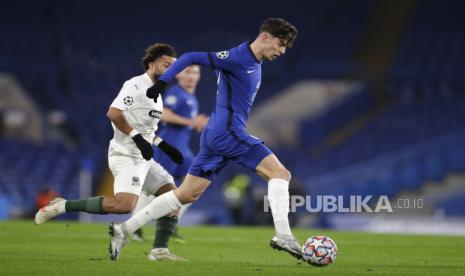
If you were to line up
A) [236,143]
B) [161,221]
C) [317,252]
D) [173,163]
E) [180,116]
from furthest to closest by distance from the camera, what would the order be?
1. [180,116]
2. [173,163]
3. [161,221]
4. [236,143]
5. [317,252]

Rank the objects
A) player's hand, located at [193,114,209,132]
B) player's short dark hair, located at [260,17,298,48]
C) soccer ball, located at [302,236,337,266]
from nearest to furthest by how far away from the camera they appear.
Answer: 1. soccer ball, located at [302,236,337,266]
2. player's short dark hair, located at [260,17,298,48]
3. player's hand, located at [193,114,209,132]

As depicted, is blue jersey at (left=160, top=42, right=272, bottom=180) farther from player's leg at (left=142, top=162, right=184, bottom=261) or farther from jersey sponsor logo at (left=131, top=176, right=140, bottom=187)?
jersey sponsor logo at (left=131, top=176, right=140, bottom=187)

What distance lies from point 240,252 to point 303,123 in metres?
18.6

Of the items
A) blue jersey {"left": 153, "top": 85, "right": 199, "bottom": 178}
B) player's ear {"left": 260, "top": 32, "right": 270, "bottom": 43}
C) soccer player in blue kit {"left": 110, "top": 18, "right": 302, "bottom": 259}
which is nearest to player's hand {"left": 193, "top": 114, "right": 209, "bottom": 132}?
blue jersey {"left": 153, "top": 85, "right": 199, "bottom": 178}

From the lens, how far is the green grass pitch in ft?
25.0

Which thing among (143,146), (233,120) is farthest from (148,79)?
(233,120)

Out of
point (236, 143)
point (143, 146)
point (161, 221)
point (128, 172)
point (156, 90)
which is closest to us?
point (156, 90)

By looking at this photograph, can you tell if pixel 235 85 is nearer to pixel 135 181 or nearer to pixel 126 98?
pixel 126 98

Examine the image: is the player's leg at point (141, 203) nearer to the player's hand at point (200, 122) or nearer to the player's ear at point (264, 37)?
the player's hand at point (200, 122)

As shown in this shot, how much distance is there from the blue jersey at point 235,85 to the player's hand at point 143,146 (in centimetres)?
62

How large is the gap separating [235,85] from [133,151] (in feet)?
4.66

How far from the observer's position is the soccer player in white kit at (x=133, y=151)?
347 inches

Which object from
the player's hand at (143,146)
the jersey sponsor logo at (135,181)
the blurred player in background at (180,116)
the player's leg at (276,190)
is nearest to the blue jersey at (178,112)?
the blurred player in background at (180,116)

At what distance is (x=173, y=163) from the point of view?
11859 millimetres
